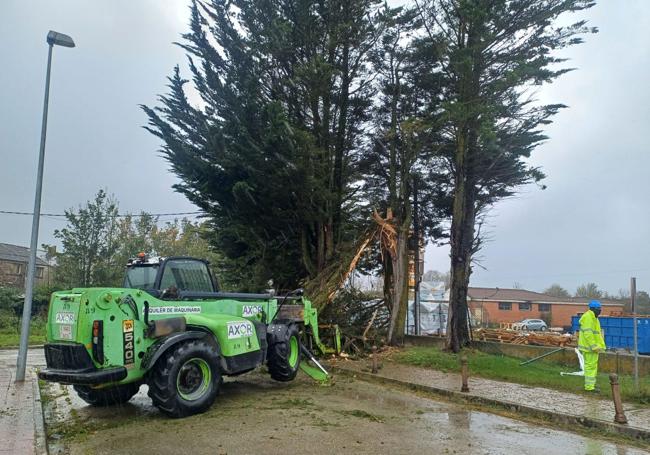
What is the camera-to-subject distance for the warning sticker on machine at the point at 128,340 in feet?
26.0

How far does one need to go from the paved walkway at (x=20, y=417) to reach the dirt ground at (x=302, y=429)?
26 cm

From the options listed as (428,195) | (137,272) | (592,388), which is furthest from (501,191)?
(137,272)

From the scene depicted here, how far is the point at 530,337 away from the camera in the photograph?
61.6 feet

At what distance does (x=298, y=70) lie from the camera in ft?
54.7

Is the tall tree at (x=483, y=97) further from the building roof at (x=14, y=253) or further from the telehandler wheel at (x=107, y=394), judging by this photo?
the building roof at (x=14, y=253)

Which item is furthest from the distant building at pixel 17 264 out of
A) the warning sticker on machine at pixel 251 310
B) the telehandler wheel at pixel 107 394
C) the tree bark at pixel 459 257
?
the warning sticker on machine at pixel 251 310

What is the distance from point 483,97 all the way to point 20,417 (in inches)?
520

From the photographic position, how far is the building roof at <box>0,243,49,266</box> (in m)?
50.8

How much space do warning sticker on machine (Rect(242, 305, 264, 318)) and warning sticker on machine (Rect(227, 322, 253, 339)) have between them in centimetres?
49

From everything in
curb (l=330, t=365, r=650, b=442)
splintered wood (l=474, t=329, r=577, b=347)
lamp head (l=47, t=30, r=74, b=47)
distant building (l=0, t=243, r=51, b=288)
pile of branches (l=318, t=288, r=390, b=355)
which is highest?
lamp head (l=47, t=30, r=74, b=47)

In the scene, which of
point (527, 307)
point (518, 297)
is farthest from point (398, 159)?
point (518, 297)

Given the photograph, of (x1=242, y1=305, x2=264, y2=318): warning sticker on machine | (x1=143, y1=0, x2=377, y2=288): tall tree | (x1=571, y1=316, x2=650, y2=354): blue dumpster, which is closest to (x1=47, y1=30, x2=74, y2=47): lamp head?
(x1=143, y1=0, x2=377, y2=288): tall tree

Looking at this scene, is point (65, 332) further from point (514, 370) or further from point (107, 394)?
point (514, 370)

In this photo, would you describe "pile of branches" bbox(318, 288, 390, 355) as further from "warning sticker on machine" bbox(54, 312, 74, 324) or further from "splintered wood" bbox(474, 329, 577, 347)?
"warning sticker on machine" bbox(54, 312, 74, 324)
